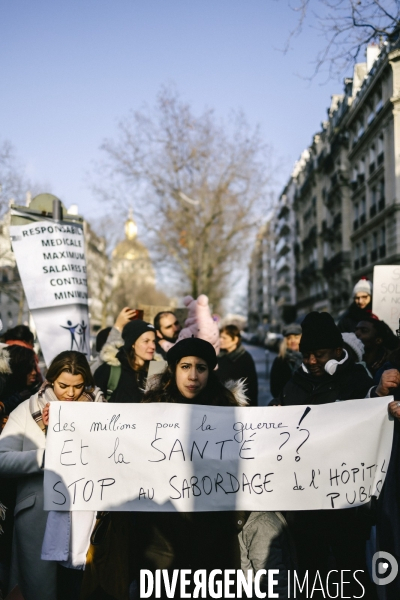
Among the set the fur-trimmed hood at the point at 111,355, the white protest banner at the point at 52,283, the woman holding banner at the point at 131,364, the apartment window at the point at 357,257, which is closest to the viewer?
the woman holding banner at the point at 131,364

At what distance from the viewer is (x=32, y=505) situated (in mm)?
3352

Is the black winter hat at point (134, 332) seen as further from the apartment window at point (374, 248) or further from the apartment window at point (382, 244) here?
the apartment window at point (374, 248)

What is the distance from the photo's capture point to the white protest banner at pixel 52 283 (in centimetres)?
587

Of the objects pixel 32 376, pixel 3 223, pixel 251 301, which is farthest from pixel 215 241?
pixel 251 301

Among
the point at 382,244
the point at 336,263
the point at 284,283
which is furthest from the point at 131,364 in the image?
the point at 284,283

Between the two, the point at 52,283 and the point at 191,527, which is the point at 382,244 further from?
the point at 191,527

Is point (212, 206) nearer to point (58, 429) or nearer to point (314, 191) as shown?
point (58, 429)

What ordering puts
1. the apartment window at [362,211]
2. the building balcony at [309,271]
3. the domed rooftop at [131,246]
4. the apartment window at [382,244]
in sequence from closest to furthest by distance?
the domed rooftop at [131,246], the apartment window at [382,244], the apartment window at [362,211], the building balcony at [309,271]

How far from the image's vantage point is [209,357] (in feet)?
10.8

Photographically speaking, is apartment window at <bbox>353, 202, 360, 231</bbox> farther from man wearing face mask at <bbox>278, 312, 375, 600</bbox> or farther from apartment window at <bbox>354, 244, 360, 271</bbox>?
man wearing face mask at <bbox>278, 312, 375, 600</bbox>

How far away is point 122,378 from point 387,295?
311 cm

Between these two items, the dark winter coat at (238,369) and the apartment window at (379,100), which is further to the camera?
the apartment window at (379,100)

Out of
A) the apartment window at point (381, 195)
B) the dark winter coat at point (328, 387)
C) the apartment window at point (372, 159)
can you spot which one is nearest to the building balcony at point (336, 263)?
the apartment window at point (372, 159)

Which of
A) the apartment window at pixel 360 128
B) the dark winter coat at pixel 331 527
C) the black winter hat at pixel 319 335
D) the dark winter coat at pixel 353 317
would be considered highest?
the apartment window at pixel 360 128
